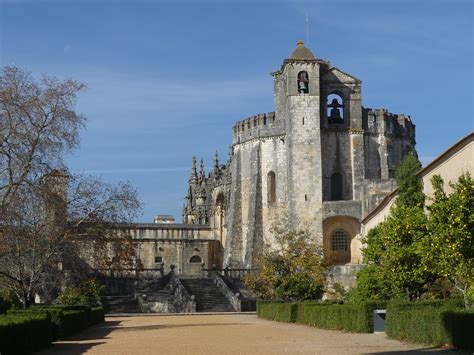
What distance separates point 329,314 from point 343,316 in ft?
5.31

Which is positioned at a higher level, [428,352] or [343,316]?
[343,316]

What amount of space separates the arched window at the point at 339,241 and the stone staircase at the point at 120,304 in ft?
50.8

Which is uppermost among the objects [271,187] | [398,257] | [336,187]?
[271,187]

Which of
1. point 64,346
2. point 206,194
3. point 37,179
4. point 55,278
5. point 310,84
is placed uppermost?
point 310,84

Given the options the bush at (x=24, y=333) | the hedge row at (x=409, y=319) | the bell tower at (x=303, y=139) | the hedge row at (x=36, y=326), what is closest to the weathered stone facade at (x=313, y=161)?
the bell tower at (x=303, y=139)

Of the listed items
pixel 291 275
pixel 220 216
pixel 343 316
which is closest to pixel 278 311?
pixel 291 275

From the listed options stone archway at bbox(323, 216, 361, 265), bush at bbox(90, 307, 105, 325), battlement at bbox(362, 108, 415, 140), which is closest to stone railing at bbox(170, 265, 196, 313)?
bush at bbox(90, 307, 105, 325)

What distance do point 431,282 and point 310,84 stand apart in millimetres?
29366

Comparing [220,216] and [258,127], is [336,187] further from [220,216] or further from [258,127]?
[220,216]

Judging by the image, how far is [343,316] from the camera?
26.6 metres

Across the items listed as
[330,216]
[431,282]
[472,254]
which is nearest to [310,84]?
[330,216]

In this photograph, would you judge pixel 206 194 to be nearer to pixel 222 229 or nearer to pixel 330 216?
pixel 222 229

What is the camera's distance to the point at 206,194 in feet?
239

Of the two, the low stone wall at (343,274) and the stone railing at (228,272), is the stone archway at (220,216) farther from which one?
the low stone wall at (343,274)
